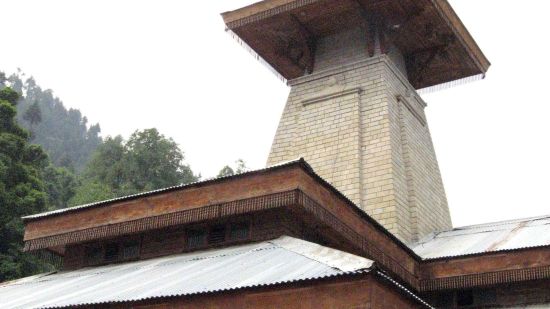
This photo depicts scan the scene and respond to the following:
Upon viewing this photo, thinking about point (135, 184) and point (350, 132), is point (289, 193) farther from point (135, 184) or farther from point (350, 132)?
point (135, 184)

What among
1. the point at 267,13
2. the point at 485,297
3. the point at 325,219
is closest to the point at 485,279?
the point at 485,297

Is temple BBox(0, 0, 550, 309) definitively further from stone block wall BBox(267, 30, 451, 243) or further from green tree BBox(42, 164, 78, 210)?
green tree BBox(42, 164, 78, 210)

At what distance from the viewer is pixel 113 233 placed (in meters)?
14.6

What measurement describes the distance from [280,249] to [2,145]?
73.1 feet

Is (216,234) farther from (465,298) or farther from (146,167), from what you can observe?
(146,167)

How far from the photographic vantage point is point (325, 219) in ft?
42.5

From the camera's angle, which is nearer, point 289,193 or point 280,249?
point 280,249

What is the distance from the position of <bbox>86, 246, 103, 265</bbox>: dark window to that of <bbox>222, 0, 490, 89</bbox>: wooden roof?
9.29m

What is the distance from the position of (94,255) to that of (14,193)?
1634cm

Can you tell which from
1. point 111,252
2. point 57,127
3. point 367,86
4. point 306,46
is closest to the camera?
point 111,252

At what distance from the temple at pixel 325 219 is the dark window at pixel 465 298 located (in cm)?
3

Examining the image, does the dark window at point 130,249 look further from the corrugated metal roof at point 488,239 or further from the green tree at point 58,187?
the green tree at point 58,187

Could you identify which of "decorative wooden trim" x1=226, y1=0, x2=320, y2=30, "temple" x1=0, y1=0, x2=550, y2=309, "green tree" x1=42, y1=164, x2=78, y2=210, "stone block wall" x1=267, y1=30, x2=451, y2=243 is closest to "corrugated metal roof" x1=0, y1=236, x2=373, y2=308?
"temple" x1=0, y1=0, x2=550, y2=309

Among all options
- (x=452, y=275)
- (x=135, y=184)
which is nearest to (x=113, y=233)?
(x=452, y=275)
